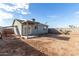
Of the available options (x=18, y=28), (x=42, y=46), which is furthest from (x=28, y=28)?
(x=42, y=46)

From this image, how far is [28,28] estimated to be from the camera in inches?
107

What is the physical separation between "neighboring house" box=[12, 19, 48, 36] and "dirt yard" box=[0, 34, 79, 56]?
80 millimetres

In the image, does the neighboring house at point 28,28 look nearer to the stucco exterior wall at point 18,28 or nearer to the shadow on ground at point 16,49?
the stucco exterior wall at point 18,28

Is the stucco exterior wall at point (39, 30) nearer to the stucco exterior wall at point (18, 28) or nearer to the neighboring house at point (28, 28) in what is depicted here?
the neighboring house at point (28, 28)

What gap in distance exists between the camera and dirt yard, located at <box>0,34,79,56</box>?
2691mm

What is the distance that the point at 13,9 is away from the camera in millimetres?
2723

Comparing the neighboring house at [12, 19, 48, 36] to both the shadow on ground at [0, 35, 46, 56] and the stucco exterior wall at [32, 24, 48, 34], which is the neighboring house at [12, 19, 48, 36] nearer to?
the stucco exterior wall at [32, 24, 48, 34]

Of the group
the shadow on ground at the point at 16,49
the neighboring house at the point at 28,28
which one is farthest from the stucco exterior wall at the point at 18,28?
the shadow on ground at the point at 16,49

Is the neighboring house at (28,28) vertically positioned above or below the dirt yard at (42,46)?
above

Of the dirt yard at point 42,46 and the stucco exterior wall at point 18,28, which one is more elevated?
the stucco exterior wall at point 18,28

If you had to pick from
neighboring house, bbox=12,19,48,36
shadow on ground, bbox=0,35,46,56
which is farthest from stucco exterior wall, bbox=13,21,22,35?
shadow on ground, bbox=0,35,46,56

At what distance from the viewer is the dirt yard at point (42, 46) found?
8.83 feet

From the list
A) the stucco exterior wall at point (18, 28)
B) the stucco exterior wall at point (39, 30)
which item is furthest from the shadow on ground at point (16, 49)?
the stucco exterior wall at point (39, 30)

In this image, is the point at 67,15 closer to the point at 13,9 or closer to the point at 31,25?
the point at 31,25
